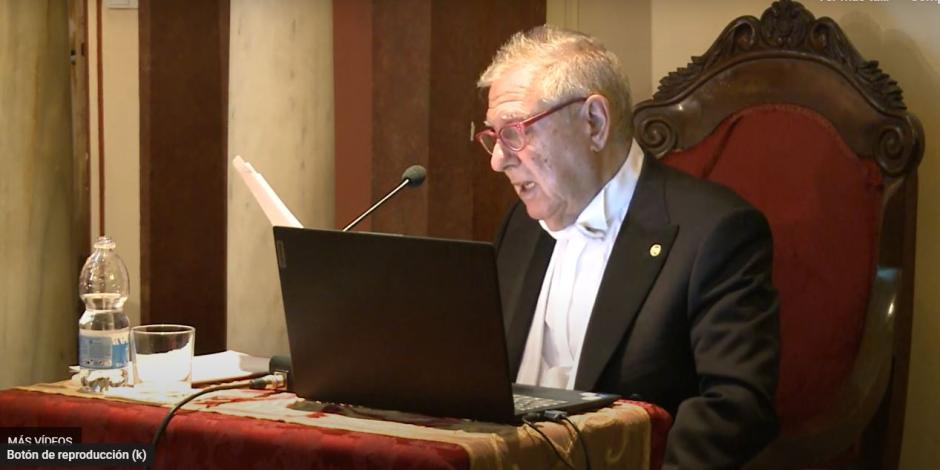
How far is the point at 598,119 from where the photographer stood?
8.16 ft

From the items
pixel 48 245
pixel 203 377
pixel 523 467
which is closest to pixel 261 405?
pixel 203 377

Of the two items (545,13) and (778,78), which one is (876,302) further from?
(545,13)

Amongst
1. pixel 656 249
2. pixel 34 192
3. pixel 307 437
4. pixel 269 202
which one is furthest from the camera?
pixel 34 192

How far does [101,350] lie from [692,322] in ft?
3.32

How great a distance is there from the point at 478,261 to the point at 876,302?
1334 millimetres

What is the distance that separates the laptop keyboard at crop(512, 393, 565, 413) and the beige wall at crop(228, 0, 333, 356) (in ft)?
5.41

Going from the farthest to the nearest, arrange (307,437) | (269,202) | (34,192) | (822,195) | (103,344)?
(34,192) < (822,195) < (269,202) < (103,344) < (307,437)

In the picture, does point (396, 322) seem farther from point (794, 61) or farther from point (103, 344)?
point (794, 61)

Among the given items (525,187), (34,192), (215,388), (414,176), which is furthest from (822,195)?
(34,192)

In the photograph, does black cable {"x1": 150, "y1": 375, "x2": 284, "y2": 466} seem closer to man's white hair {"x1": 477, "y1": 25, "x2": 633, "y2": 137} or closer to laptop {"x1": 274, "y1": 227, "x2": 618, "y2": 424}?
laptop {"x1": 274, "y1": 227, "x2": 618, "y2": 424}

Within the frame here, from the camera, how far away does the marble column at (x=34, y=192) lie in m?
3.24

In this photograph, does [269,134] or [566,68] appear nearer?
[566,68]

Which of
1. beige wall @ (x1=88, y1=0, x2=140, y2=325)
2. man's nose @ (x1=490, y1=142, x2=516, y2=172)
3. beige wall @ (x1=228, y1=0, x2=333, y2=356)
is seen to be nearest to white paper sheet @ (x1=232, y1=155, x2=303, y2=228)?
man's nose @ (x1=490, y1=142, x2=516, y2=172)

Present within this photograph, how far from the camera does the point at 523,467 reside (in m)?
1.54
